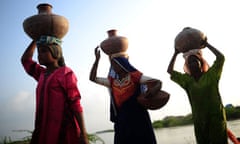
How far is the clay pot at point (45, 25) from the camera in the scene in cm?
333

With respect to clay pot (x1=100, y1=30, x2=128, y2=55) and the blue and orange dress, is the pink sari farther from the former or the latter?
clay pot (x1=100, y1=30, x2=128, y2=55)

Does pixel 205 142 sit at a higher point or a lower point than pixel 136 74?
lower

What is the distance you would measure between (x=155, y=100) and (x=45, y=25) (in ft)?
5.06

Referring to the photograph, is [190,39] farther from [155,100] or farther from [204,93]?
[155,100]

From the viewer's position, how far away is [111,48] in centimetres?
448

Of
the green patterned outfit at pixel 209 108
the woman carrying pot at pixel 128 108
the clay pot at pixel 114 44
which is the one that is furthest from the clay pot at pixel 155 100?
the clay pot at pixel 114 44

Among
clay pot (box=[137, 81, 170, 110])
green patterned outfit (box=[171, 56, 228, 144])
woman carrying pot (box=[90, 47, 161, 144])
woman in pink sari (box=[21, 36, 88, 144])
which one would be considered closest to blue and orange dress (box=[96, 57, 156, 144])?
woman carrying pot (box=[90, 47, 161, 144])

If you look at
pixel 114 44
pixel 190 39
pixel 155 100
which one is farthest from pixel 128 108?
pixel 190 39

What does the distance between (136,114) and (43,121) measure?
1303 mm

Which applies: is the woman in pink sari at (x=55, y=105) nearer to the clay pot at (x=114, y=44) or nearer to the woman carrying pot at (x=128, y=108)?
the woman carrying pot at (x=128, y=108)

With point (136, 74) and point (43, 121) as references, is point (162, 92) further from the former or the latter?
point (43, 121)

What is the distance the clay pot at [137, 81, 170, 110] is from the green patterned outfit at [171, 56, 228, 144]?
2.44 ft

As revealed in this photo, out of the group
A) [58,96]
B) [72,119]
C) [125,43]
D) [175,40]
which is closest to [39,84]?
[58,96]

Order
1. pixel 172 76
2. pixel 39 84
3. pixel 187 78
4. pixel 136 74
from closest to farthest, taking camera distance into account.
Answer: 1. pixel 39 84
2. pixel 136 74
3. pixel 187 78
4. pixel 172 76
